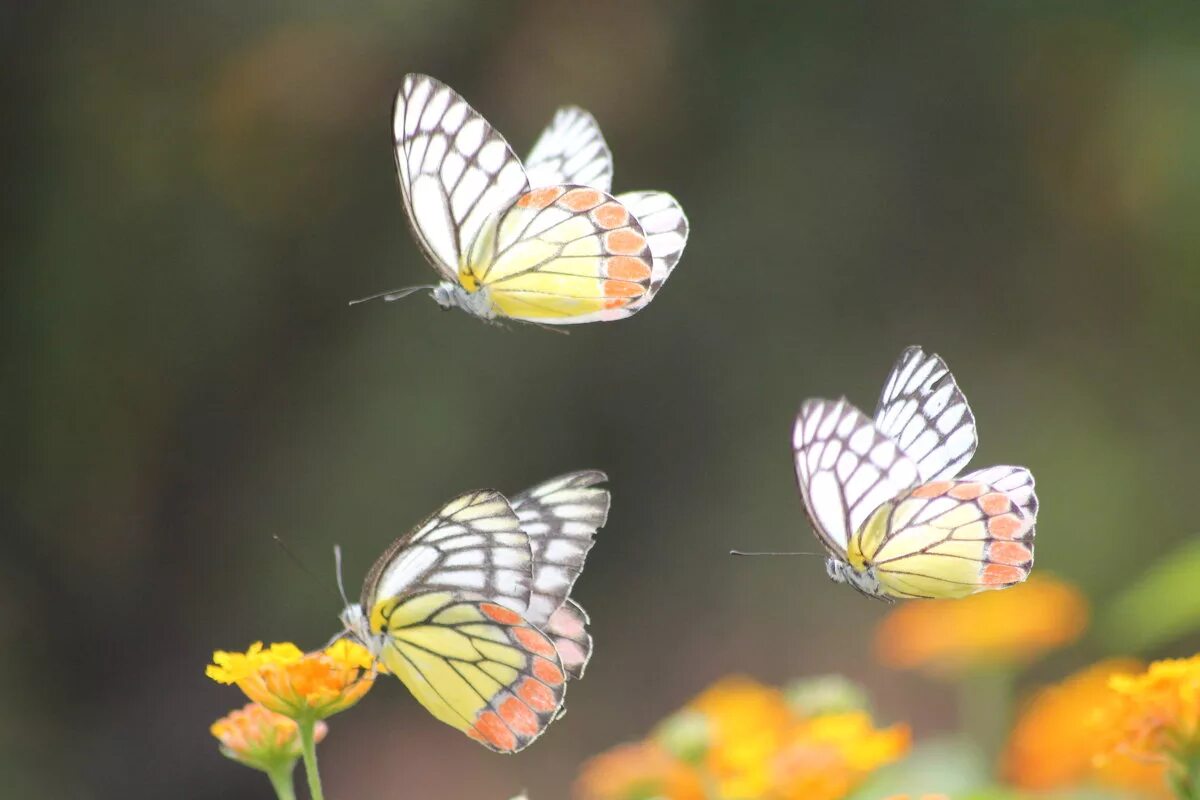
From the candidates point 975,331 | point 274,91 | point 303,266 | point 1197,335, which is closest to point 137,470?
point 303,266

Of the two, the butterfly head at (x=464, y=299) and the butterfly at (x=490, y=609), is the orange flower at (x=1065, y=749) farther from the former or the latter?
the butterfly head at (x=464, y=299)

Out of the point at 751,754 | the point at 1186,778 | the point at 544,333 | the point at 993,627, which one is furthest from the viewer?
the point at 544,333

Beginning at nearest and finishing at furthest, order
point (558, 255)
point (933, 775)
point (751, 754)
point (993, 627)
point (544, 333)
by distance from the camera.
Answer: point (558, 255) < point (751, 754) < point (933, 775) < point (993, 627) < point (544, 333)

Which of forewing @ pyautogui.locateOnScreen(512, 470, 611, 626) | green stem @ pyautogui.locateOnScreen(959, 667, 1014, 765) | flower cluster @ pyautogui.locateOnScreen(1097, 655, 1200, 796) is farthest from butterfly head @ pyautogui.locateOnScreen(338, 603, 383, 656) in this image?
green stem @ pyautogui.locateOnScreen(959, 667, 1014, 765)

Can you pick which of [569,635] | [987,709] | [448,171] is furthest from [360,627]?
[987,709]

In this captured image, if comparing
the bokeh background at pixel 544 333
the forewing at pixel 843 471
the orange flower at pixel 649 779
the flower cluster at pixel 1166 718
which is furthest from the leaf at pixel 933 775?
the bokeh background at pixel 544 333

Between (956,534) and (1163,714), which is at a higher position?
(956,534)

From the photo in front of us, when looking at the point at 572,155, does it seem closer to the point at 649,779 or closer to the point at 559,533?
the point at 559,533
